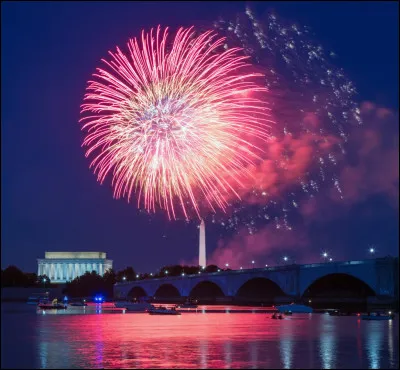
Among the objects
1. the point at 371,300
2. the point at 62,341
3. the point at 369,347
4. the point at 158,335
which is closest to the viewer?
the point at 369,347

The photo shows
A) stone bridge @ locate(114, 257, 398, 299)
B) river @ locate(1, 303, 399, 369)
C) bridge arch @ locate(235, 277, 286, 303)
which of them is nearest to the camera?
river @ locate(1, 303, 399, 369)

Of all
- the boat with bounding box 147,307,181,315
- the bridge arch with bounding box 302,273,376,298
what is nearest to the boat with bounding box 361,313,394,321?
the boat with bounding box 147,307,181,315

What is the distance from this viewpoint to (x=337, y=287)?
165m

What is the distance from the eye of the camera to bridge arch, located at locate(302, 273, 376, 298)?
503 feet

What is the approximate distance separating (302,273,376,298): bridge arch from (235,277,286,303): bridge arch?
19193mm

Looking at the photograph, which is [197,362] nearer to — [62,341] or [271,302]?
[62,341]

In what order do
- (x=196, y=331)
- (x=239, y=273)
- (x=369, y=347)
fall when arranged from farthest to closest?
(x=239, y=273) → (x=196, y=331) → (x=369, y=347)

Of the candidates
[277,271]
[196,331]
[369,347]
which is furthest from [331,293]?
[369,347]

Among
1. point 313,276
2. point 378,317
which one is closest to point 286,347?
point 378,317

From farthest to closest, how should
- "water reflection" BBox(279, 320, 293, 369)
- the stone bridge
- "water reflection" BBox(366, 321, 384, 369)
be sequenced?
the stone bridge < "water reflection" BBox(366, 321, 384, 369) < "water reflection" BBox(279, 320, 293, 369)

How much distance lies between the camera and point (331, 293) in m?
169

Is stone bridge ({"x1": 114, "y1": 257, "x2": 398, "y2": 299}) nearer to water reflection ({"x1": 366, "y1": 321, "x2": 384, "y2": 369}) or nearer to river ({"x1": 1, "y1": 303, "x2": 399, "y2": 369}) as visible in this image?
water reflection ({"x1": 366, "y1": 321, "x2": 384, "y2": 369})

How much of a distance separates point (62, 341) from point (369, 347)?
84.7 feet

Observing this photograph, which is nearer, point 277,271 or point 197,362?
point 197,362
